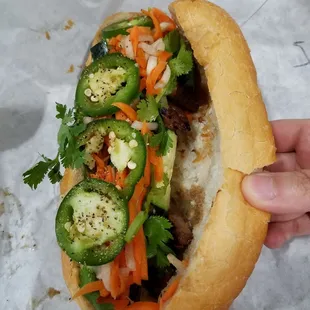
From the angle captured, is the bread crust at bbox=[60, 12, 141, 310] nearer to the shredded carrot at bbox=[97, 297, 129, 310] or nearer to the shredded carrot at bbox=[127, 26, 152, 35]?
the shredded carrot at bbox=[97, 297, 129, 310]

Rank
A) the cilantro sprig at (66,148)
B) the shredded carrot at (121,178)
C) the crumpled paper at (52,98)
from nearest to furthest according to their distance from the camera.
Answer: the shredded carrot at (121,178) → the cilantro sprig at (66,148) → the crumpled paper at (52,98)

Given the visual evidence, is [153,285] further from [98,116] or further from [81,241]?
[98,116]

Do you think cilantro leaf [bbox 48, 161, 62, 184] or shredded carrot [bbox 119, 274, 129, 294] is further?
cilantro leaf [bbox 48, 161, 62, 184]

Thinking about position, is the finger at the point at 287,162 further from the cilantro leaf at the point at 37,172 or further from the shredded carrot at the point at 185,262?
the cilantro leaf at the point at 37,172

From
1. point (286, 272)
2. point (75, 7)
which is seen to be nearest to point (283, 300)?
point (286, 272)

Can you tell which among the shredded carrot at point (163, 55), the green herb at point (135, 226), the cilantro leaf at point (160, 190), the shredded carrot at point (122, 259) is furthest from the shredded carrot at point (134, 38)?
the shredded carrot at point (122, 259)

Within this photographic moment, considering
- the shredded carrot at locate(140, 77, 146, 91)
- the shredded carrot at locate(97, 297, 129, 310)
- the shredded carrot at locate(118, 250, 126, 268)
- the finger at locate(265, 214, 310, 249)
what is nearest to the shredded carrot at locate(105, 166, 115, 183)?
the shredded carrot at locate(118, 250, 126, 268)
